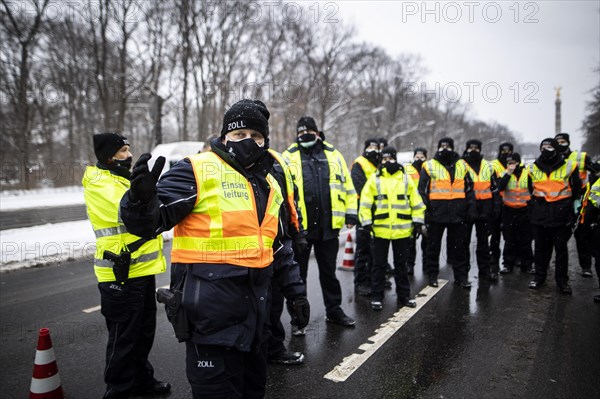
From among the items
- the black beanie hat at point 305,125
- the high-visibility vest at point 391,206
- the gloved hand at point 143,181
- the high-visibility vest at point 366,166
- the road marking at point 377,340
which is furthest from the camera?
the high-visibility vest at point 366,166

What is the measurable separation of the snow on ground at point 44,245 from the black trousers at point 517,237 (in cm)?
827

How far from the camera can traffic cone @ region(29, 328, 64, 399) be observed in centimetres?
276

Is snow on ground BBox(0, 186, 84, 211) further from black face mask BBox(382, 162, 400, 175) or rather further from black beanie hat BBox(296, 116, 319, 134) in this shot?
black face mask BBox(382, 162, 400, 175)

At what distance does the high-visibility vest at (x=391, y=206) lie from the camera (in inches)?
205

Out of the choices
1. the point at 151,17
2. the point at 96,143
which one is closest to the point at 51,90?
the point at 151,17

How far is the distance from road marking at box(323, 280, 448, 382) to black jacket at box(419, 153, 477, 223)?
117 cm

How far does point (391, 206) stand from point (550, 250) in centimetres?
292

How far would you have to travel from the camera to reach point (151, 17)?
23.8m

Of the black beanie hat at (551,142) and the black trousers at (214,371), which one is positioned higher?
the black beanie hat at (551,142)

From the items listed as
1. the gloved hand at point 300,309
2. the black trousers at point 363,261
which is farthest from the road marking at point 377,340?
the gloved hand at point 300,309

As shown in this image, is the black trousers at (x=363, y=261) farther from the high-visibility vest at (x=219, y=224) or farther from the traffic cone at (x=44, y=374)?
the traffic cone at (x=44, y=374)

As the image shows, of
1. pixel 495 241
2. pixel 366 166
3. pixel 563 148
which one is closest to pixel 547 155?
pixel 563 148

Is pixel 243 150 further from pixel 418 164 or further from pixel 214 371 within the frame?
pixel 418 164

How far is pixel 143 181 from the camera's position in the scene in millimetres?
1741
